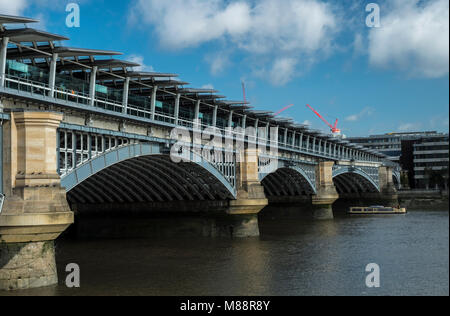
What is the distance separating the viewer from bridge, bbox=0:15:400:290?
20047mm

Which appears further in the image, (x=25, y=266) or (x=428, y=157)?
(x=428, y=157)

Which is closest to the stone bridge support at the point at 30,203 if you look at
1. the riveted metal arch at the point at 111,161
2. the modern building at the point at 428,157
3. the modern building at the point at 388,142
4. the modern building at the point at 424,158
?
the riveted metal arch at the point at 111,161

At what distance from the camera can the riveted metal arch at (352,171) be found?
2715 inches

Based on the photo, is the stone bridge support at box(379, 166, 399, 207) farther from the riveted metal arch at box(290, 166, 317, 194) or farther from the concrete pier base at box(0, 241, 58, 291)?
the concrete pier base at box(0, 241, 58, 291)

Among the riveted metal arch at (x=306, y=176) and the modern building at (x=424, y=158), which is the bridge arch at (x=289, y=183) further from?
the modern building at (x=424, y=158)

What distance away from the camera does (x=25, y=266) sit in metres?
19.6

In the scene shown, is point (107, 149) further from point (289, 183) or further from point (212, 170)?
point (289, 183)

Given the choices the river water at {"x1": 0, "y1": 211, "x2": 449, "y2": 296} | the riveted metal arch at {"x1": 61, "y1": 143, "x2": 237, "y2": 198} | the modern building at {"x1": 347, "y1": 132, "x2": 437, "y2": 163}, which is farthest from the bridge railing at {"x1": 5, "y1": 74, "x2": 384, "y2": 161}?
the modern building at {"x1": 347, "y1": 132, "x2": 437, "y2": 163}

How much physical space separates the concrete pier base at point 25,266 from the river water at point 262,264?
18.3 inches

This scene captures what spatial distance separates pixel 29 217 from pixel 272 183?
4402 cm

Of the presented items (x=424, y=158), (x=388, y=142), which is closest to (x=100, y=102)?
(x=424, y=158)

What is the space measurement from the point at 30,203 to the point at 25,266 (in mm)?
2187

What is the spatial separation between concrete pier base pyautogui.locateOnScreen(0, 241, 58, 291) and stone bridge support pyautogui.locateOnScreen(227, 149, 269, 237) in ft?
69.9
